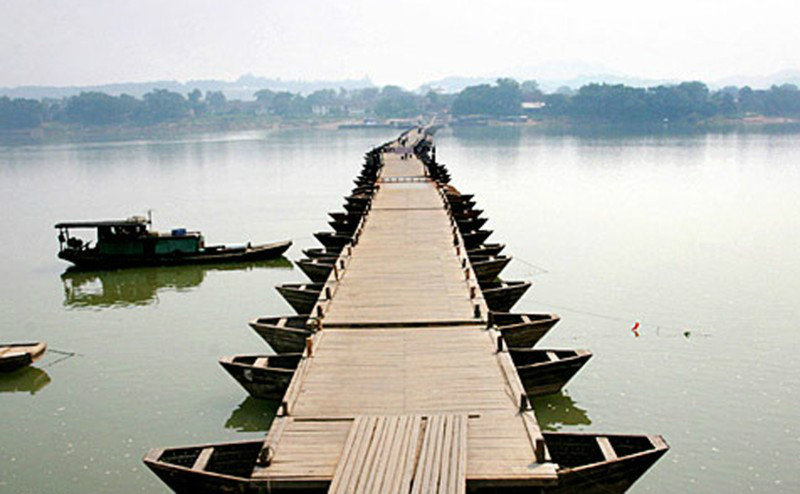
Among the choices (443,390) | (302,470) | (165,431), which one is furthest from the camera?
(165,431)

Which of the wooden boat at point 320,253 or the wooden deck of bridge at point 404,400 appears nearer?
the wooden deck of bridge at point 404,400

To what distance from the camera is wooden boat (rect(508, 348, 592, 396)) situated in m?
17.2

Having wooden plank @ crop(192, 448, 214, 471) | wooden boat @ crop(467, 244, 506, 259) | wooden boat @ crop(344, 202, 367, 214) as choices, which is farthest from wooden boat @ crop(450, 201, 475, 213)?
wooden plank @ crop(192, 448, 214, 471)

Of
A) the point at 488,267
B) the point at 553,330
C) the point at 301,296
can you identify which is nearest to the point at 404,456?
the point at 301,296

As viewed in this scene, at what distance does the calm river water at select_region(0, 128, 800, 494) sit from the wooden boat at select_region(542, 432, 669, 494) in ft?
10.3

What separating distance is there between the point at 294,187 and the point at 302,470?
5940cm

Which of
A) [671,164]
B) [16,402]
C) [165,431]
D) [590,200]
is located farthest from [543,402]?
[671,164]

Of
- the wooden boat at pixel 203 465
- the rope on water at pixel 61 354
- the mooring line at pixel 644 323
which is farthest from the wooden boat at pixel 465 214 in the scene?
the wooden boat at pixel 203 465

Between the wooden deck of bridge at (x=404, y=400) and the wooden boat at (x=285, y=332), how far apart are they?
83 centimetres

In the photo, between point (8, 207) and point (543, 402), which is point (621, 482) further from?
point (8, 207)

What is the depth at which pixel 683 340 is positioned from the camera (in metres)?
23.8

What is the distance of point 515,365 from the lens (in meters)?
17.8

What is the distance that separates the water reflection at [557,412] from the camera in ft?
60.2

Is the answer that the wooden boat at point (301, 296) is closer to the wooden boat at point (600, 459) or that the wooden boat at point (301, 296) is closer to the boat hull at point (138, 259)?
the wooden boat at point (600, 459)
